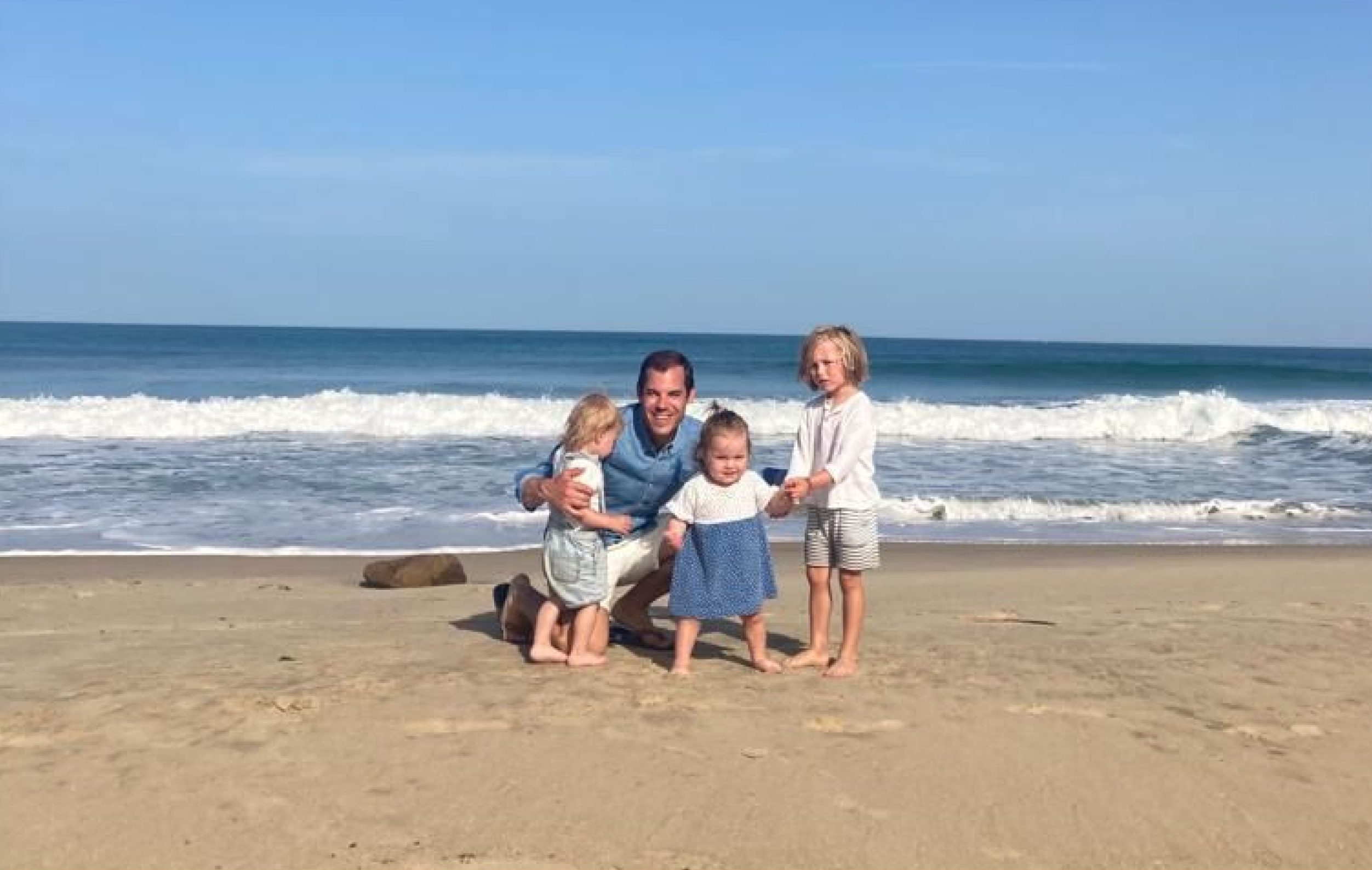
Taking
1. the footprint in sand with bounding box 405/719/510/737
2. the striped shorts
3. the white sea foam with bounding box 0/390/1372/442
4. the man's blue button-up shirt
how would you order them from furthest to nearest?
the white sea foam with bounding box 0/390/1372/442 → the man's blue button-up shirt → the striped shorts → the footprint in sand with bounding box 405/719/510/737

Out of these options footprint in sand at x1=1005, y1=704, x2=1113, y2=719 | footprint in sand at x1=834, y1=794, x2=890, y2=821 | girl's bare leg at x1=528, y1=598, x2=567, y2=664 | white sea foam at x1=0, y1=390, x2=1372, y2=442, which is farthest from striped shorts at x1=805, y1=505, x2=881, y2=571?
white sea foam at x1=0, y1=390, x2=1372, y2=442

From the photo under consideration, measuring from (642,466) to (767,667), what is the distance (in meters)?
0.99

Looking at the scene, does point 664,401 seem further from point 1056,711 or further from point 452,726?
point 1056,711

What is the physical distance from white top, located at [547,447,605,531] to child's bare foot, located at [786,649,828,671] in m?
1.00

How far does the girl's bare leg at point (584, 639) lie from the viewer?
517 cm

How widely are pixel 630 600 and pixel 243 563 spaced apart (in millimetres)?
5014

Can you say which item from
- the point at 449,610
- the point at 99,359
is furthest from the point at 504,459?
the point at 99,359

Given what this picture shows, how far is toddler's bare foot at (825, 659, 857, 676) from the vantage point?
507 cm

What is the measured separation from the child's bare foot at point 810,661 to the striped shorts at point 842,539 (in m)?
0.36

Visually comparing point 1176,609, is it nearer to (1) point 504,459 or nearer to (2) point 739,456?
(2) point 739,456

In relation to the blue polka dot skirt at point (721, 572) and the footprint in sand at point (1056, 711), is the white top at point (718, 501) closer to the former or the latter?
the blue polka dot skirt at point (721, 572)

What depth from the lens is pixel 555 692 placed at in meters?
4.75

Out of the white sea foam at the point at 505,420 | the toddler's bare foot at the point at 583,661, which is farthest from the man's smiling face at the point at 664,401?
the white sea foam at the point at 505,420

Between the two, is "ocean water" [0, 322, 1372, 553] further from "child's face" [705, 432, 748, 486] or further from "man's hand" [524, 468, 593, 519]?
"child's face" [705, 432, 748, 486]
